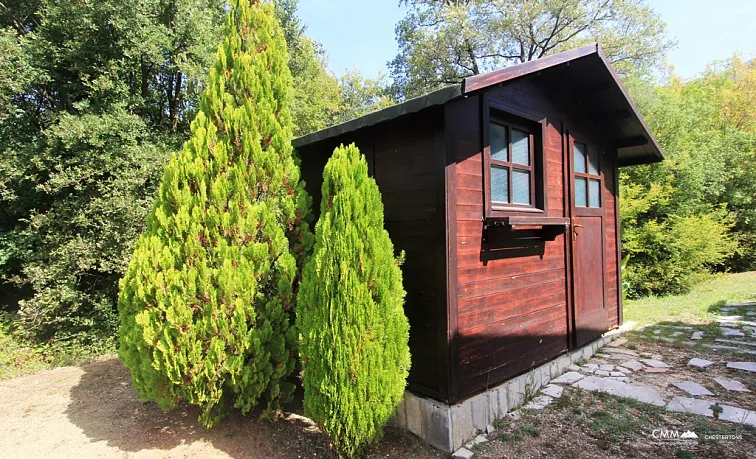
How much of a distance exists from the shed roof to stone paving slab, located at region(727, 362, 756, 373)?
278 centimetres

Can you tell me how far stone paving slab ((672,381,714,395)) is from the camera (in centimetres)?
353

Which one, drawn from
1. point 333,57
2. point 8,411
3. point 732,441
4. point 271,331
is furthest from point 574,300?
point 333,57

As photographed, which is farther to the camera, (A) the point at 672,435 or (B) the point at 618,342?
(B) the point at 618,342

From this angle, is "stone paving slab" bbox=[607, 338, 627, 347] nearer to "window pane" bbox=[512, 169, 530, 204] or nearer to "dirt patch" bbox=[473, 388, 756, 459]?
"dirt patch" bbox=[473, 388, 756, 459]

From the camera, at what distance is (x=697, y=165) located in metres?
11.1

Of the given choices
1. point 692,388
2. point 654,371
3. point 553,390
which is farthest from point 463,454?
point 654,371

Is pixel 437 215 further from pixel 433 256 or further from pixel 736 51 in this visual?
pixel 736 51

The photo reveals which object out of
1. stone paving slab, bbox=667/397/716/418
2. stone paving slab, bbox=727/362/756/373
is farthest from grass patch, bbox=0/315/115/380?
stone paving slab, bbox=727/362/756/373

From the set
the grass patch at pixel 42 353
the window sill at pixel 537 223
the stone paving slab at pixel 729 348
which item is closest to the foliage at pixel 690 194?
the stone paving slab at pixel 729 348

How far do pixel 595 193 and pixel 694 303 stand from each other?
485cm

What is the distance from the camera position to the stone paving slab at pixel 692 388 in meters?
3.53

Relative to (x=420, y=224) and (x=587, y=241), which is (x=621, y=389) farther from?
(x=420, y=224)

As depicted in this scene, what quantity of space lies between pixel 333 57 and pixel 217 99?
630 inches

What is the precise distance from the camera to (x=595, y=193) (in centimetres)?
497
